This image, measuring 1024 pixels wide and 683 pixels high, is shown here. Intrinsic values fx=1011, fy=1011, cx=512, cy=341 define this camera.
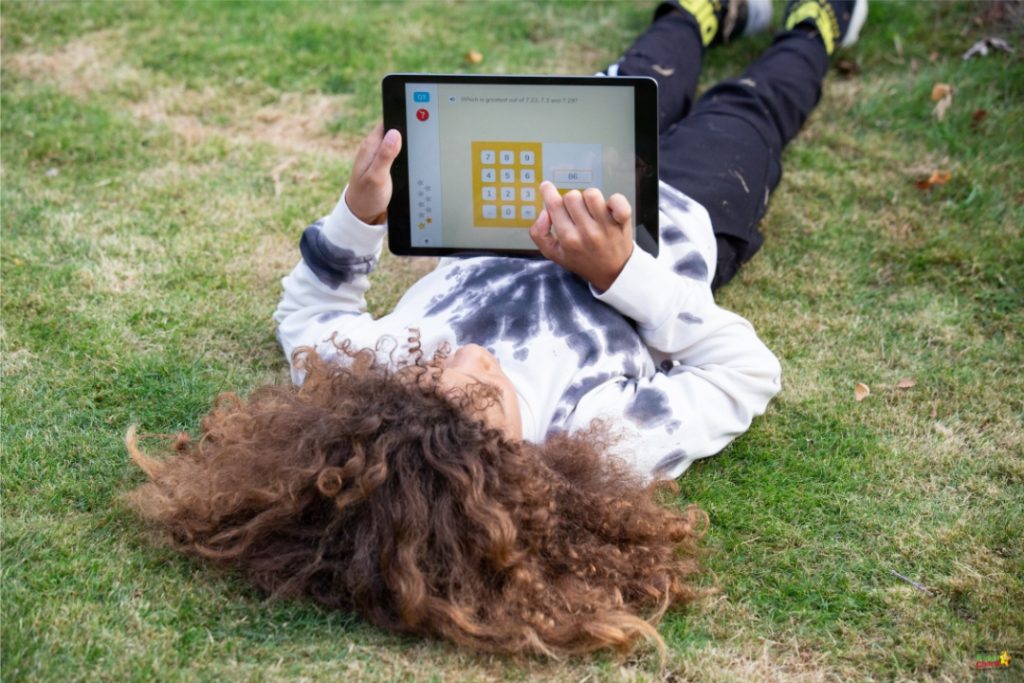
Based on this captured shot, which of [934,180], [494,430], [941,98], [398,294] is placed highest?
[494,430]

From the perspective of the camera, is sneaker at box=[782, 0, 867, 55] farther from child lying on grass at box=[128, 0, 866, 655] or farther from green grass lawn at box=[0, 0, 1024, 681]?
child lying on grass at box=[128, 0, 866, 655]

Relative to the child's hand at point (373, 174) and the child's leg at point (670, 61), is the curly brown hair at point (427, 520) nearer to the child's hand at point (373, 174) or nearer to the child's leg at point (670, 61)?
the child's hand at point (373, 174)

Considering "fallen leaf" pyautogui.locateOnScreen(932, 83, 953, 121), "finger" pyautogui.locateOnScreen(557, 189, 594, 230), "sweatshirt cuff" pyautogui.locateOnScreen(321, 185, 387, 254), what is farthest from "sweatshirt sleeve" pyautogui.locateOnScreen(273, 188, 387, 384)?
"fallen leaf" pyautogui.locateOnScreen(932, 83, 953, 121)

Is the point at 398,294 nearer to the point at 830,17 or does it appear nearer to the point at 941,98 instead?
the point at 830,17

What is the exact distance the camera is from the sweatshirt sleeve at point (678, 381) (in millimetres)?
2240

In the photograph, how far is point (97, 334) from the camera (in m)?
2.73

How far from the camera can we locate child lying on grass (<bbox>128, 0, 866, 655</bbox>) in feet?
5.96

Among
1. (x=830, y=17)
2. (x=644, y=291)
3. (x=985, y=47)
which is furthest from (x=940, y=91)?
(x=644, y=291)

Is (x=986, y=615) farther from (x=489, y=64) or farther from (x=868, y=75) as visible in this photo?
(x=489, y=64)

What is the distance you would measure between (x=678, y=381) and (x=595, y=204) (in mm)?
484

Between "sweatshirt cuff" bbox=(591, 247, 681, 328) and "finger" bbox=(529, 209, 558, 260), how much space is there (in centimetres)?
15

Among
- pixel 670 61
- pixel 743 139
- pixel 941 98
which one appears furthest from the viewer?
pixel 941 98

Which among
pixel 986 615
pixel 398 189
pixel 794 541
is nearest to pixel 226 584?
pixel 398 189

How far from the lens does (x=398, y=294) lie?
305cm
